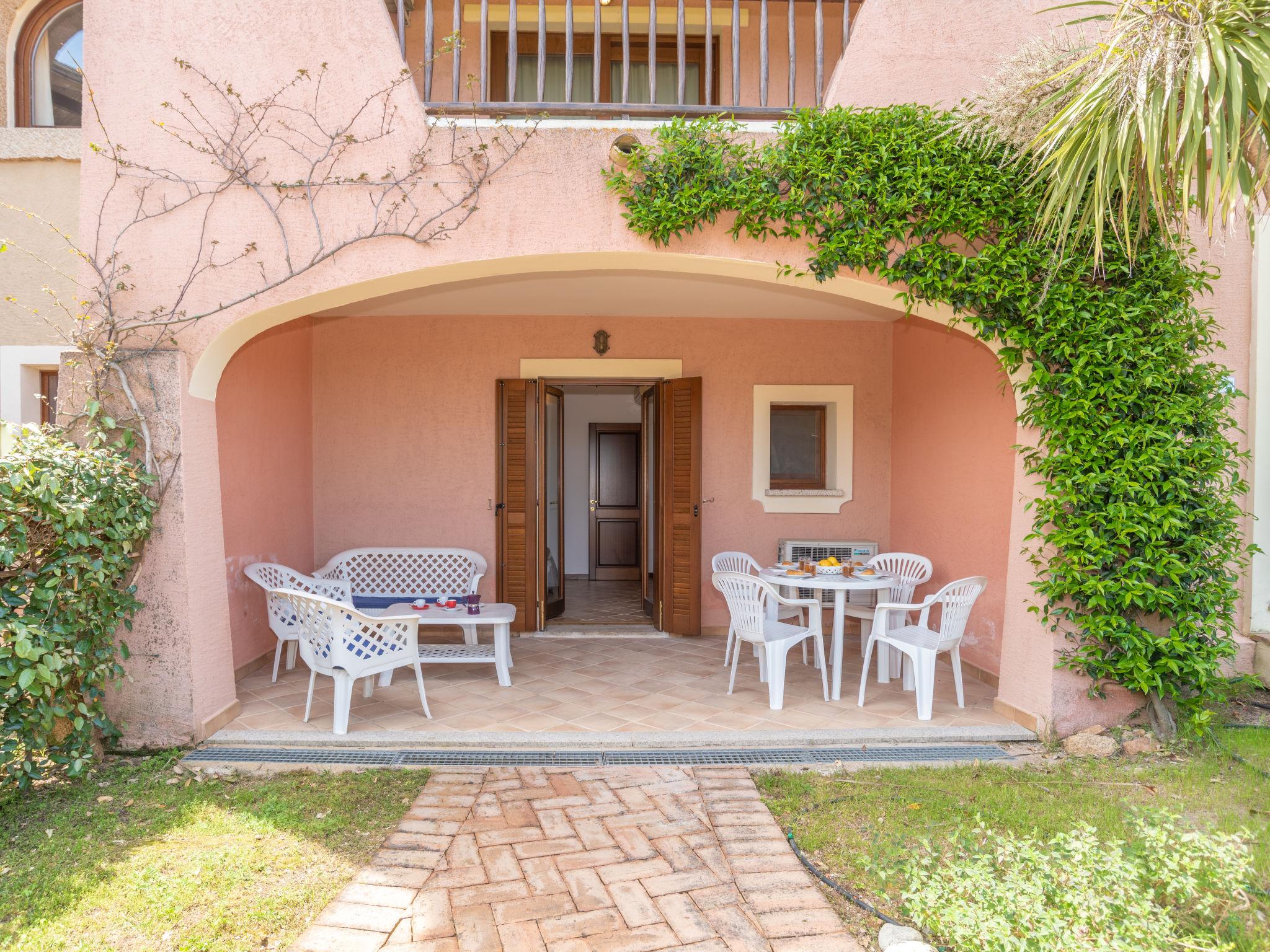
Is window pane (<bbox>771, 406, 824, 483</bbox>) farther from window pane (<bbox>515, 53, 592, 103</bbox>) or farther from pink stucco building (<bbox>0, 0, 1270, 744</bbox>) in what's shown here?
window pane (<bbox>515, 53, 592, 103</bbox>)

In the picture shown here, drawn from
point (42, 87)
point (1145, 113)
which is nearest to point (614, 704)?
point (1145, 113)

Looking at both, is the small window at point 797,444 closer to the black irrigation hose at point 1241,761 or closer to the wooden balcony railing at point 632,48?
the wooden balcony railing at point 632,48

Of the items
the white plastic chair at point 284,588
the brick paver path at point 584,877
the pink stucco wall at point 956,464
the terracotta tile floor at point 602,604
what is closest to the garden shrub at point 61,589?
the white plastic chair at point 284,588

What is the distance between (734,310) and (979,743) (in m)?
3.93

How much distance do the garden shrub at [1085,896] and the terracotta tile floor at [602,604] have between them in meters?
4.84

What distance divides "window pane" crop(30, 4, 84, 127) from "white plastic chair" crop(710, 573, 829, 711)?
596 centimetres

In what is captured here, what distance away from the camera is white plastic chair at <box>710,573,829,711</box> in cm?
462

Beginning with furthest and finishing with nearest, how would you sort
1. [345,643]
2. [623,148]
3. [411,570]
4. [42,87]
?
[411,570], [42,87], [345,643], [623,148]

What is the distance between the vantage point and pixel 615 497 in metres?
10.8

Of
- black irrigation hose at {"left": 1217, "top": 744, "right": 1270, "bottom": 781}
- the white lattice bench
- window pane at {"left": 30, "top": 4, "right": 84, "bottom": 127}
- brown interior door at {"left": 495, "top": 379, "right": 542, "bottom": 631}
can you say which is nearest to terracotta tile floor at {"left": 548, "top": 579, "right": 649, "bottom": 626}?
brown interior door at {"left": 495, "top": 379, "right": 542, "bottom": 631}

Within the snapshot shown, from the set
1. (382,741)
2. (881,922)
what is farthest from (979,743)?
(382,741)

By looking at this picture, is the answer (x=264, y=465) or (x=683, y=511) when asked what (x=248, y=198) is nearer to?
(x=264, y=465)

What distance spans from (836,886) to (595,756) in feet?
5.09

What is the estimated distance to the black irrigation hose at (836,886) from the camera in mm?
2555
